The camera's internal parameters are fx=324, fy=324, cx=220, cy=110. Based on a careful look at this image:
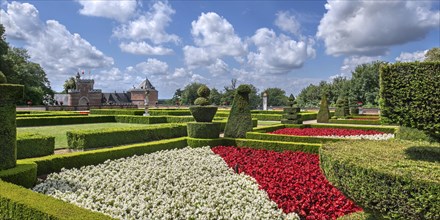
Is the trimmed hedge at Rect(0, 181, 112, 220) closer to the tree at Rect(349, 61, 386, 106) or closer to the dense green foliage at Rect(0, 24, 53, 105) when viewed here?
the dense green foliage at Rect(0, 24, 53, 105)

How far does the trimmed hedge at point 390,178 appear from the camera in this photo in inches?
142

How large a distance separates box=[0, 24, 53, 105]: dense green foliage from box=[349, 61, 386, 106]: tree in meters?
52.1

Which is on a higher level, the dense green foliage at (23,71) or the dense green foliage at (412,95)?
the dense green foliage at (23,71)

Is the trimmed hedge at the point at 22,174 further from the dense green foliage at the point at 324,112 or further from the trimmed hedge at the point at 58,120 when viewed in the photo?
the dense green foliage at the point at 324,112

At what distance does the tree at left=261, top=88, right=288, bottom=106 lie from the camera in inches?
3844

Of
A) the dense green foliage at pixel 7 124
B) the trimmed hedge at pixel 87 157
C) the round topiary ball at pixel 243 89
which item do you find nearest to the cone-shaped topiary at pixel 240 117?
the round topiary ball at pixel 243 89

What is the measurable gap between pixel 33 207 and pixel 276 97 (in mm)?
99302

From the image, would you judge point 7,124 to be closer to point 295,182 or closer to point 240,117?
point 295,182

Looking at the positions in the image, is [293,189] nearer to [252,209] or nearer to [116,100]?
[252,209]

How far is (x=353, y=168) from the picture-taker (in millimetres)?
4238

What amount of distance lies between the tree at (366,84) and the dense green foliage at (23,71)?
5215 centimetres

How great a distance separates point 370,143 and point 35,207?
225 inches

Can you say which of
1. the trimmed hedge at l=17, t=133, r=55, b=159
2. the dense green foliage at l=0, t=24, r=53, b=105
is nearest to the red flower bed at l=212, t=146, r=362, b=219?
the trimmed hedge at l=17, t=133, r=55, b=159

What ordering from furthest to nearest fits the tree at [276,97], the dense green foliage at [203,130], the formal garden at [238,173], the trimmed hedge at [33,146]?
the tree at [276,97] < the dense green foliage at [203,130] < the trimmed hedge at [33,146] < the formal garden at [238,173]
